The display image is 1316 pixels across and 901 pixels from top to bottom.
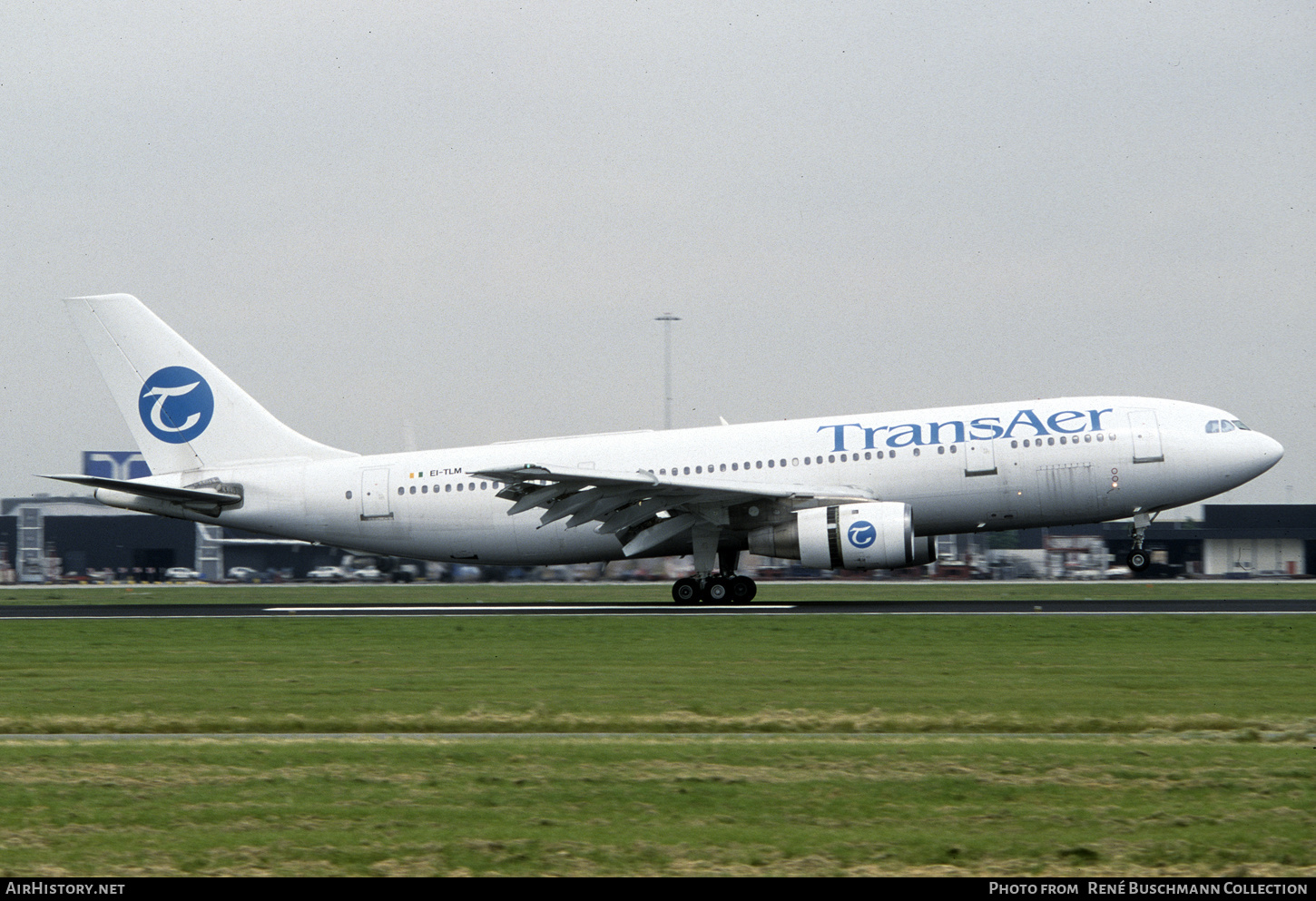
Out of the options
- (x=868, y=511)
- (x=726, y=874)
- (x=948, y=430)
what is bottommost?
(x=726, y=874)

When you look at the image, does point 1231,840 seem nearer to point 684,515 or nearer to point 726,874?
point 726,874

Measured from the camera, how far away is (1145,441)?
2994 cm

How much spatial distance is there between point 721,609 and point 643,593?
1230cm

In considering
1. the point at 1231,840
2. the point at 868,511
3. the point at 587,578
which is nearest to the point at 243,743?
the point at 1231,840

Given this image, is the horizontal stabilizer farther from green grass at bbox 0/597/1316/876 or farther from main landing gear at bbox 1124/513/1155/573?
main landing gear at bbox 1124/513/1155/573

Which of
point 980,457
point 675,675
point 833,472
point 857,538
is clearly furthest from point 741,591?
point 675,675

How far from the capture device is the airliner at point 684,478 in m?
29.8

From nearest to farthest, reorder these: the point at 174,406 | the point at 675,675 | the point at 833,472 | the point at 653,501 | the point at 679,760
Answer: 1. the point at 679,760
2. the point at 675,675
3. the point at 653,501
4. the point at 833,472
5. the point at 174,406

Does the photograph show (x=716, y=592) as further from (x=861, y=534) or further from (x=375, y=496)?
(x=375, y=496)

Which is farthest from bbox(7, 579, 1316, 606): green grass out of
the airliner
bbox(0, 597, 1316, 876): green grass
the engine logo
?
bbox(0, 597, 1316, 876): green grass

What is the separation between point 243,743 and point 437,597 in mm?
27508

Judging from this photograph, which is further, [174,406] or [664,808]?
[174,406]

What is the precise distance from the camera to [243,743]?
41.0 feet

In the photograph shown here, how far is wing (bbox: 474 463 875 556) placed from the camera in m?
29.3
